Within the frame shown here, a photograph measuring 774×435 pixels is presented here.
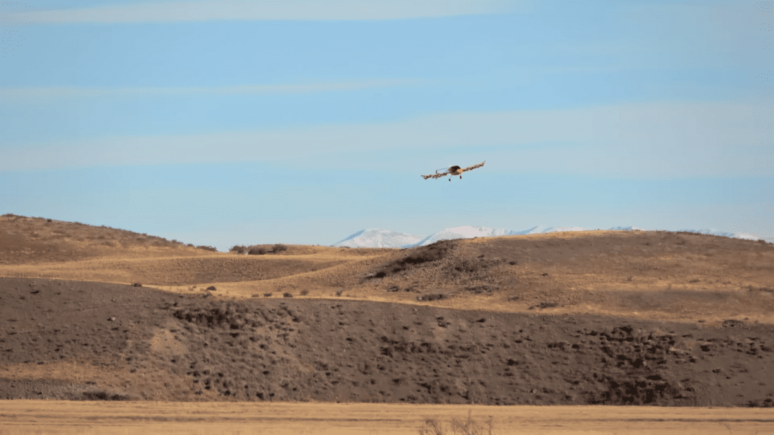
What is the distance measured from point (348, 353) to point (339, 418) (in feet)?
30.4

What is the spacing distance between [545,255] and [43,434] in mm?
38035

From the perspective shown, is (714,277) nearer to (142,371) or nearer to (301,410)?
(301,410)

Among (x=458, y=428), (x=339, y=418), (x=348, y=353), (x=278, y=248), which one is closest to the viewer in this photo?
(x=458, y=428)

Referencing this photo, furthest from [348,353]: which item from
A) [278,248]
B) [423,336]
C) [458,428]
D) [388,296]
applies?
[278,248]

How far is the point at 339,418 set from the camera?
31250 millimetres

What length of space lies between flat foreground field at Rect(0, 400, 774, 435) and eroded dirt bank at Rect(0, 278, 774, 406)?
185cm

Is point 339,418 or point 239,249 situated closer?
point 339,418

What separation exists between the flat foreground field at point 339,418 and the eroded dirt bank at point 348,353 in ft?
6.07

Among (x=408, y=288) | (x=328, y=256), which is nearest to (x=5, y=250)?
(x=328, y=256)

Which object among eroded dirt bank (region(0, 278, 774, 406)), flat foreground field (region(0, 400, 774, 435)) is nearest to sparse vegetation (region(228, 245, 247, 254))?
eroded dirt bank (region(0, 278, 774, 406))

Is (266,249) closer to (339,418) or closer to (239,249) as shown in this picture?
(239,249)

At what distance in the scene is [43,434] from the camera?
1020 inches

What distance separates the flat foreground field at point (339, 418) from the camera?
1104 inches

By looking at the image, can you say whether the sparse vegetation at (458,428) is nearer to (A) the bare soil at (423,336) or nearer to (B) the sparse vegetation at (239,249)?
(A) the bare soil at (423,336)
